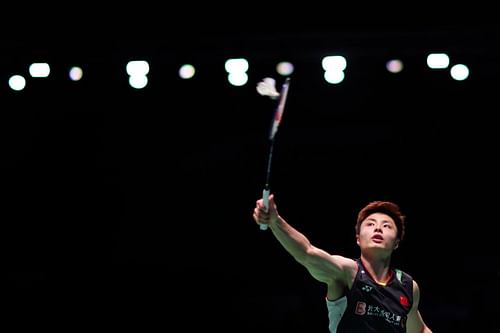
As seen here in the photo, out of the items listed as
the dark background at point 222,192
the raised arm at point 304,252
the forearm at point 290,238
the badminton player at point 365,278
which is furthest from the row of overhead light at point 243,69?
the forearm at point 290,238

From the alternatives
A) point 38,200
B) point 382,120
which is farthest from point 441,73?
point 38,200

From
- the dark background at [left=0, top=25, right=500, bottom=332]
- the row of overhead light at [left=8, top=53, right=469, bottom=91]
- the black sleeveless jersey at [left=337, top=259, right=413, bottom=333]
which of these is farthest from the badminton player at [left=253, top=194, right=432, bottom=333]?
the dark background at [left=0, top=25, right=500, bottom=332]

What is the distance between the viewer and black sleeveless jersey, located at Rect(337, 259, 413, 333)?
3.87 metres

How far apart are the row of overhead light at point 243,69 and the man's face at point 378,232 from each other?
5.96ft

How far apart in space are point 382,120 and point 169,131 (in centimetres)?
146

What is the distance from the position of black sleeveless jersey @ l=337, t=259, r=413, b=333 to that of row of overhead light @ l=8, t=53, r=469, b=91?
2080mm

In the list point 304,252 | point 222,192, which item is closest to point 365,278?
point 304,252

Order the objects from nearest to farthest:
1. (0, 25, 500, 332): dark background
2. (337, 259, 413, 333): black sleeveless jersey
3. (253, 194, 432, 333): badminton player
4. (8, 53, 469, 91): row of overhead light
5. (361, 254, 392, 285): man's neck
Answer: (253, 194, 432, 333): badminton player, (337, 259, 413, 333): black sleeveless jersey, (361, 254, 392, 285): man's neck, (8, 53, 469, 91): row of overhead light, (0, 25, 500, 332): dark background

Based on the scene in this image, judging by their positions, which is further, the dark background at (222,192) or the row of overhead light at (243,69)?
the dark background at (222,192)

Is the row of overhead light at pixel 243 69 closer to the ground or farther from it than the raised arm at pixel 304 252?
farther from it

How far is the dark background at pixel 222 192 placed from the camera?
6.43 metres

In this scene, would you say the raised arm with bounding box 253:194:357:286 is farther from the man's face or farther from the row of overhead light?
the row of overhead light

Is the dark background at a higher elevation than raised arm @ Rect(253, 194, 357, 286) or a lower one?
higher

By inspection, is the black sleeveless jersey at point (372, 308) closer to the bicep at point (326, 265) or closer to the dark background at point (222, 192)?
the bicep at point (326, 265)
